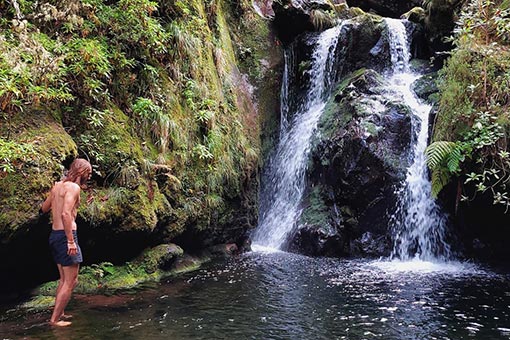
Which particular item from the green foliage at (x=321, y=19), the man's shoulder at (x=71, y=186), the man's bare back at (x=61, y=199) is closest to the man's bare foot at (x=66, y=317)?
the man's bare back at (x=61, y=199)

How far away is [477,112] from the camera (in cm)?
759

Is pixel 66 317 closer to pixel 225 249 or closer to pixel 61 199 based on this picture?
pixel 61 199

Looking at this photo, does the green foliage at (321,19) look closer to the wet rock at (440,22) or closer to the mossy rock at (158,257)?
the wet rock at (440,22)

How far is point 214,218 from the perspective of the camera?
9828 mm

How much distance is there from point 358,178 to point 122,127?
235 inches

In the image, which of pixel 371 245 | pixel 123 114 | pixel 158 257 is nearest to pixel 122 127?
pixel 123 114

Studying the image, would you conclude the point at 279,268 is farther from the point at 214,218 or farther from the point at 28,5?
the point at 28,5

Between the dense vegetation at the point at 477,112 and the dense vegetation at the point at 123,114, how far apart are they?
15.7ft

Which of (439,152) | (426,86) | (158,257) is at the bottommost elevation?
(158,257)

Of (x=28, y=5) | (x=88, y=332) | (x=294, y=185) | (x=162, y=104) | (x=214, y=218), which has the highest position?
(x=28, y=5)

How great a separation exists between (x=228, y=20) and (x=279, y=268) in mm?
9912

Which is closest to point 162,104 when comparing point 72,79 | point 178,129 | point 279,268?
point 178,129

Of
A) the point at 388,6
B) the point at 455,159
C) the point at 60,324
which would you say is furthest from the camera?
the point at 388,6

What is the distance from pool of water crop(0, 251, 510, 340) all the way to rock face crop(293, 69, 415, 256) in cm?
215
